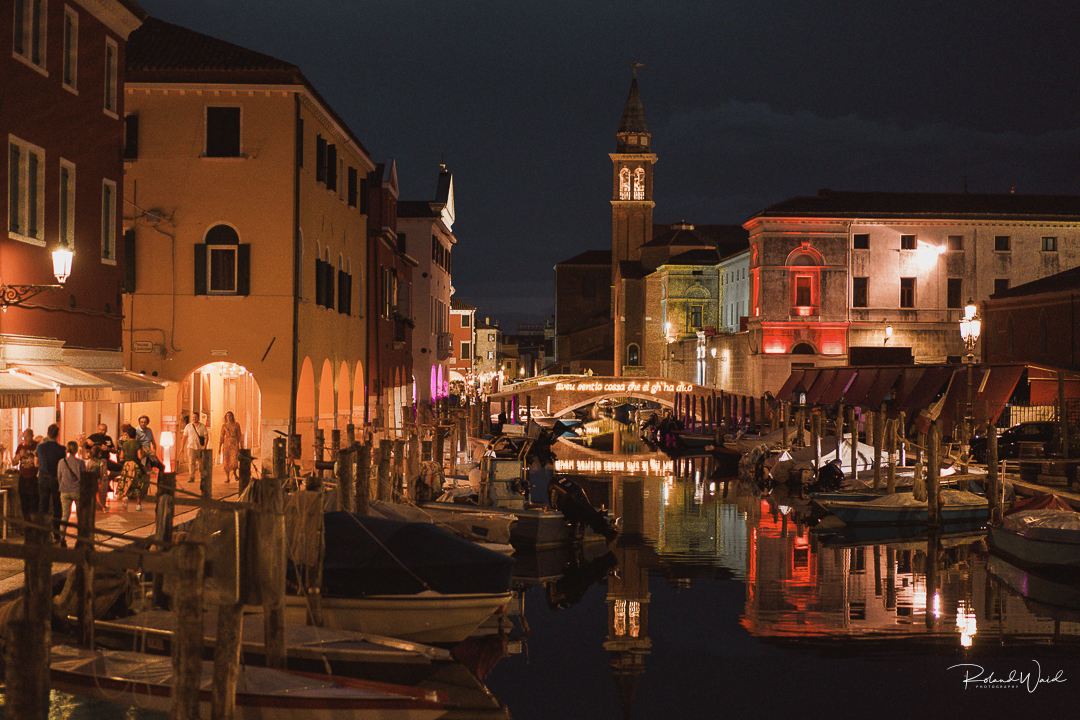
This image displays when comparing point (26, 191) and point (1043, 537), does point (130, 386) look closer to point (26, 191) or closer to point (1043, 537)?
point (26, 191)

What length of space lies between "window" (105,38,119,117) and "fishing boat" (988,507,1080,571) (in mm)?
16806

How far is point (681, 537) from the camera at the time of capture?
74.8 ft

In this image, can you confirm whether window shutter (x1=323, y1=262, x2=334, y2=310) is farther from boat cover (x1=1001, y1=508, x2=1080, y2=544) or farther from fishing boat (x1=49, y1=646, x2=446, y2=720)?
fishing boat (x1=49, y1=646, x2=446, y2=720)

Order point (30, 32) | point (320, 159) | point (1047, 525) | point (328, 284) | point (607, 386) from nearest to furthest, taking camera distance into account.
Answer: point (30, 32), point (1047, 525), point (320, 159), point (328, 284), point (607, 386)

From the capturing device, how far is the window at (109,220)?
57.5ft

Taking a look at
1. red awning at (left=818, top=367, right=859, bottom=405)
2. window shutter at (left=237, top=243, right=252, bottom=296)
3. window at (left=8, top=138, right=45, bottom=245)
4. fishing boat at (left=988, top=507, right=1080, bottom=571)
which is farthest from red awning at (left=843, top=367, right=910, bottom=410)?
window at (left=8, top=138, right=45, bottom=245)

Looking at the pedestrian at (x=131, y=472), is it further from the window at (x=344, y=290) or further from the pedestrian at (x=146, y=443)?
the window at (x=344, y=290)

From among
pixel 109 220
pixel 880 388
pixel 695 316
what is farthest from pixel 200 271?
pixel 695 316

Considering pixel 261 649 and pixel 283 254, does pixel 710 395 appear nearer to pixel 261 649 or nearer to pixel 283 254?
pixel 283 254

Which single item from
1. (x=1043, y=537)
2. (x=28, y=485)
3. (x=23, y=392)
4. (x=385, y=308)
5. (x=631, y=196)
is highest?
(x=631, y=196)

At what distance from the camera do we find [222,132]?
21234 millimetres

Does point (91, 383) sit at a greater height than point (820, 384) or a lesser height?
lesser

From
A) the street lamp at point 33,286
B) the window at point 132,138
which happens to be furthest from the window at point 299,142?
the street lamp at point 33,286

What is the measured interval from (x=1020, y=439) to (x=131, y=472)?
81.2 feet
